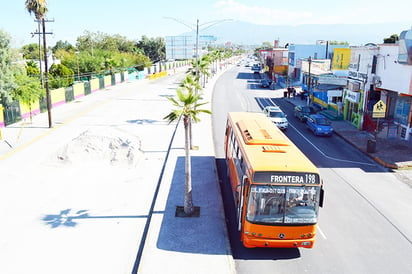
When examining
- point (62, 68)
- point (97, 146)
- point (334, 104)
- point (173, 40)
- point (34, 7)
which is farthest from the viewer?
point (173, 40)

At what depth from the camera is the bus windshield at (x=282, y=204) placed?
11219 mm

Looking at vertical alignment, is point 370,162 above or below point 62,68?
below

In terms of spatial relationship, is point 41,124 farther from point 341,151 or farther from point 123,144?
Result: point 341,151

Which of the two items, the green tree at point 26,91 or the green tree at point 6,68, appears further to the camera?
the green tree at point 26,91

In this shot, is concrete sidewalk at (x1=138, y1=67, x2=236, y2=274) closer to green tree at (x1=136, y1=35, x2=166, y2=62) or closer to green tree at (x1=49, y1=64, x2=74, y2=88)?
green tree at (x1=49, y1=64, x2=74, y2=88)

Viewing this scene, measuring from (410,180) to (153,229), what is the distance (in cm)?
1515

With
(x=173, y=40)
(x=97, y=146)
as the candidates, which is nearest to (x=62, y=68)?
(x=97, y=146)

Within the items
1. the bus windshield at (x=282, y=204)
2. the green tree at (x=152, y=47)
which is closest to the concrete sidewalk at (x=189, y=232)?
the bus windshield at (x=282, y=204)

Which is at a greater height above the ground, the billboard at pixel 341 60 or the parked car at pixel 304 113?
the billboard at pixel 341 60

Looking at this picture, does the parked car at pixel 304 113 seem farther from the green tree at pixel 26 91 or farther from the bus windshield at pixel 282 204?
the green tree at pixel 26 91

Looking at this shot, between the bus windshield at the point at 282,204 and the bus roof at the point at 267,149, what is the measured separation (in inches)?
25.0

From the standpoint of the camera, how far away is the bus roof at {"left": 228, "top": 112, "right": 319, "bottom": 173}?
37.3ft

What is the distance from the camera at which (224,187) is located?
18.4 meters

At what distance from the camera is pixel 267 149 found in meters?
13.3
